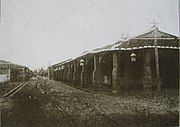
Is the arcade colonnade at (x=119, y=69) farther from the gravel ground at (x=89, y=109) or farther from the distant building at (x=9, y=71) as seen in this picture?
the distant building at (x=9, y=71)

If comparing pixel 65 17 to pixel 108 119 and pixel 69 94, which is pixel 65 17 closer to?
pixel 69 94

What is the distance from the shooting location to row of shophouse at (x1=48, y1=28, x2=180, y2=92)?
2.81 m

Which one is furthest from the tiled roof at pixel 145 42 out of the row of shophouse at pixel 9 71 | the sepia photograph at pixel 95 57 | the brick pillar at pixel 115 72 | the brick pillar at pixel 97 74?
the row of shophouse at pixel 9 71

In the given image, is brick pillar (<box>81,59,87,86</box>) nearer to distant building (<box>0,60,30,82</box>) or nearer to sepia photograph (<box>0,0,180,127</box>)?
sepia photograph (<box>0,0,180,127</box>)

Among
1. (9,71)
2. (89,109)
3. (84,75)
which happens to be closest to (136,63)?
(84,75)

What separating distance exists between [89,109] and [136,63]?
0.93 meters

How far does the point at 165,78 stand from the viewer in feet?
9.18

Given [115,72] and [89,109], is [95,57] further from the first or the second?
[89,109]

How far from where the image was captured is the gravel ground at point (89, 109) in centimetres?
240

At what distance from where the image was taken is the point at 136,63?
2984mm

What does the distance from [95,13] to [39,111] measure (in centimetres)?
135

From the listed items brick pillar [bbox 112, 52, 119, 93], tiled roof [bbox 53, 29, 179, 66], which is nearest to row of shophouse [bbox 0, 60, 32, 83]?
tiled roof [bbox 53, 29, 179, 66]

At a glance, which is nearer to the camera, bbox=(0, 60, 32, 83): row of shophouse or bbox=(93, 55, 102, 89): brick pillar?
bbox=(0, 60, 32, 83): row of shophouse

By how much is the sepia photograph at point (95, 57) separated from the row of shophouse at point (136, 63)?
1 cm
